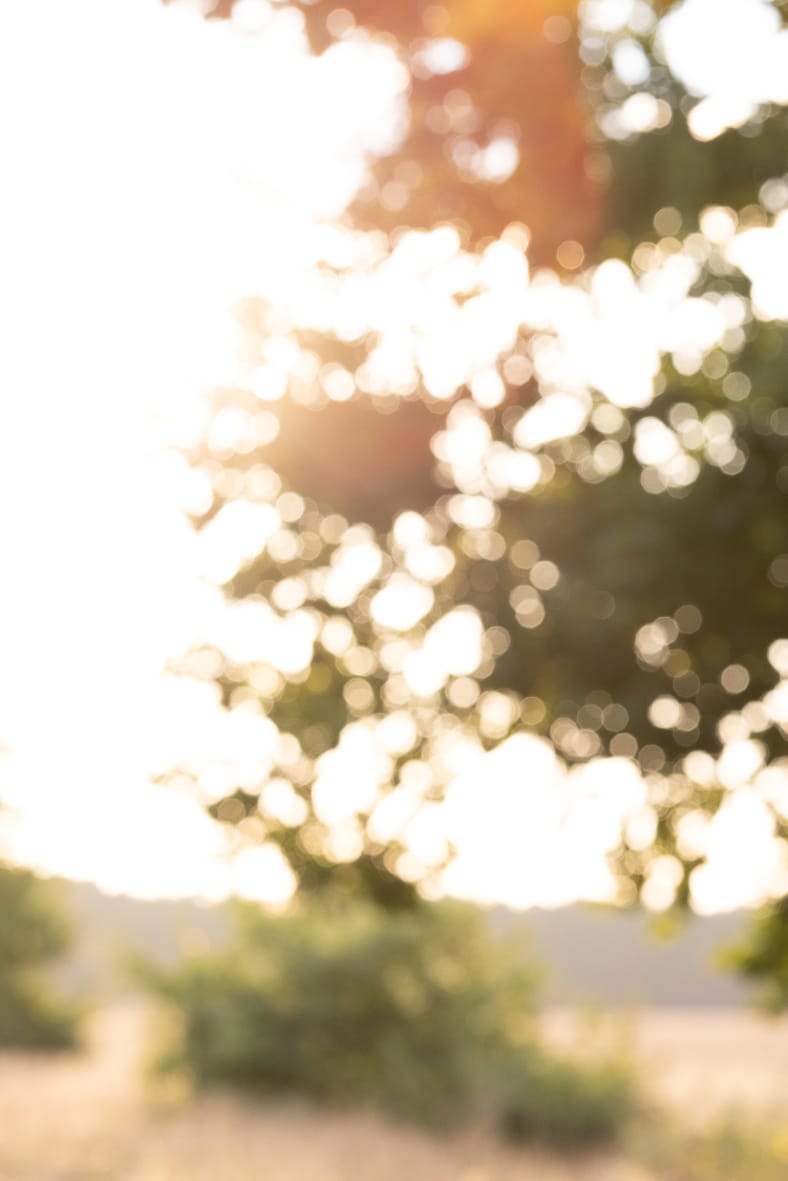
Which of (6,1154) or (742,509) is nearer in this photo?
(742,509)

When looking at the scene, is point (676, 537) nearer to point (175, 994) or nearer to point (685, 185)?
point (685, 185)

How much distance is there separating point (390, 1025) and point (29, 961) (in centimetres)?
1354

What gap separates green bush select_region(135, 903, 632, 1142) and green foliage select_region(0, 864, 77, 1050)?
10289 mm

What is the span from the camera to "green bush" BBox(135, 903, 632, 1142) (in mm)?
19562

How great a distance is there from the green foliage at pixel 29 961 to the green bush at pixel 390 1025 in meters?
Result: 10.3

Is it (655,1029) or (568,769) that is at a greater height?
(655,1029)

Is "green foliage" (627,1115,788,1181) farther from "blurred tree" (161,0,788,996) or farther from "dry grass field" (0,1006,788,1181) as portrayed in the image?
"blurred tree" (161,0,788,996)

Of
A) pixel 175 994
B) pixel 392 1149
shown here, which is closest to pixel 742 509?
pixel 392 1149

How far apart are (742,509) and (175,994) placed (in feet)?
58.8

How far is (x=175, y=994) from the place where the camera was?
21344 millimetres

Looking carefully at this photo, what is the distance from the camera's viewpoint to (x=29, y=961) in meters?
30.7

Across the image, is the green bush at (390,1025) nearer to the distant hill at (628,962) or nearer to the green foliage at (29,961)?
the green foliage at (29,961)

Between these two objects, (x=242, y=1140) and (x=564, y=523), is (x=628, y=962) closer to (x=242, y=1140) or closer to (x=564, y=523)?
(x=242, y=1140)

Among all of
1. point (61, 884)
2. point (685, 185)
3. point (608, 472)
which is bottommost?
point (608, 472)
